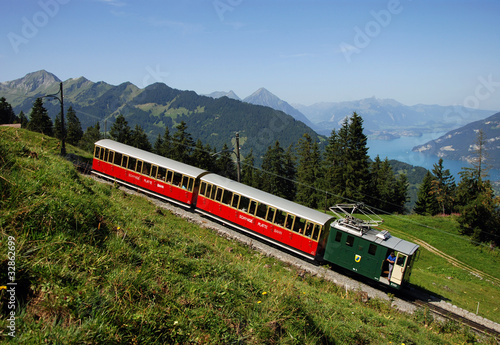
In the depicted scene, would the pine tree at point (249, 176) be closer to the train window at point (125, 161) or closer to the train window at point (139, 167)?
the train window at point (125, 161)

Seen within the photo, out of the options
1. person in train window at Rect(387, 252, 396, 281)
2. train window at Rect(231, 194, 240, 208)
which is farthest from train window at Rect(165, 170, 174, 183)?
person in train window at Rect(387, 252, 396, 281)

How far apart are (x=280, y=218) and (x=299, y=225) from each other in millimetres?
1304

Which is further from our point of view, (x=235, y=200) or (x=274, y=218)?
(x=235, y=200)

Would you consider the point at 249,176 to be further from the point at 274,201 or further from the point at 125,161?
the point at 274,201

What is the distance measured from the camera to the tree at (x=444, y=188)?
6319 cm

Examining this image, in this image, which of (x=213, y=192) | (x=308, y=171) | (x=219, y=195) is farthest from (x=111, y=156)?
(x=308, y=171)

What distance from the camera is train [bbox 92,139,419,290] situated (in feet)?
54.3

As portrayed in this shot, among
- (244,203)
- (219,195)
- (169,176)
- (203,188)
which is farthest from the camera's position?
(169,176)

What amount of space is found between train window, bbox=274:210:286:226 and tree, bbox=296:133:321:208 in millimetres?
46640

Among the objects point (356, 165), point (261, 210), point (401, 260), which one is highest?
point (356, 165)

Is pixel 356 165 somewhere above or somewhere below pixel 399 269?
above

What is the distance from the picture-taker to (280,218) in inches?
736

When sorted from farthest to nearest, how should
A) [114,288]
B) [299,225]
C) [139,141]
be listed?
[139,141] → [299,225] → [114,288]

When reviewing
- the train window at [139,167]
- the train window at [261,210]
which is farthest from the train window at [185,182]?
the train window at [261,210]
